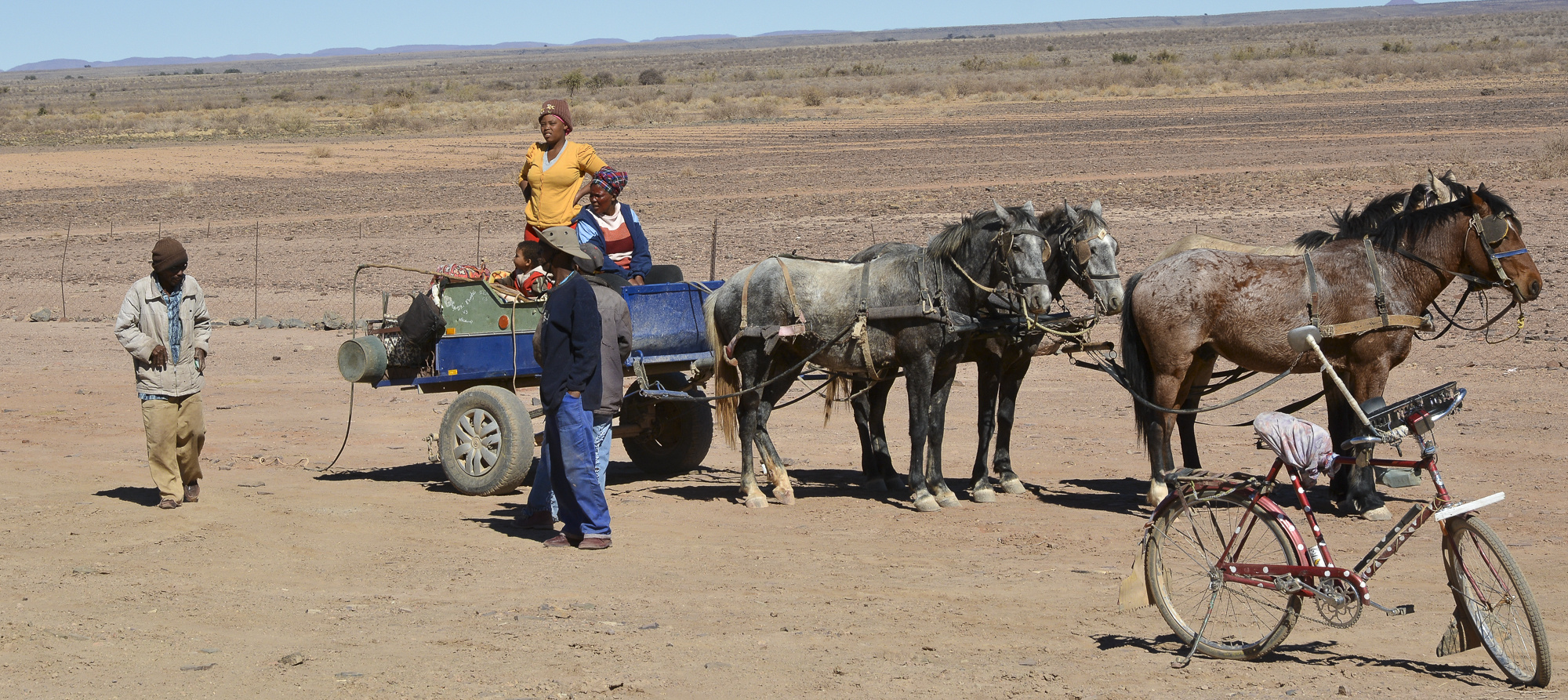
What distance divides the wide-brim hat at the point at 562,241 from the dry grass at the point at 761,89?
37176mm

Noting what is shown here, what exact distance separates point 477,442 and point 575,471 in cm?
212

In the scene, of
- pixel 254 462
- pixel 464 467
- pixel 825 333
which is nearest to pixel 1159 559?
pixel 825 333

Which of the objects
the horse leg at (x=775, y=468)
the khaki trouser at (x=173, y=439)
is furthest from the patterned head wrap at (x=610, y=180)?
the khaki trouser at (x=173, y=439)

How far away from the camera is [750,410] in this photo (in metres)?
10.2

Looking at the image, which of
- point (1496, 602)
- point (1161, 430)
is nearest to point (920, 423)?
point (1161, 430)

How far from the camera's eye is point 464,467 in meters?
10.3

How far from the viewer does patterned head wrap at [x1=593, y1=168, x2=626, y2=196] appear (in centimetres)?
992

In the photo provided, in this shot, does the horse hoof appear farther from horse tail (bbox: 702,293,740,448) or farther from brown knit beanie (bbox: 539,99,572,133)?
brown knit beanie (bbox: 539,99,572,133)

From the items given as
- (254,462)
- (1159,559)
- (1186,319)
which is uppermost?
(1186,319)

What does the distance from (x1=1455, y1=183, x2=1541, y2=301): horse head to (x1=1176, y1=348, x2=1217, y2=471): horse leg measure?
1.70 m

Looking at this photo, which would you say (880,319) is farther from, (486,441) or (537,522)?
(486,441)

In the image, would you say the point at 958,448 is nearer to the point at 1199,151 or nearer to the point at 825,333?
the point at 825,333

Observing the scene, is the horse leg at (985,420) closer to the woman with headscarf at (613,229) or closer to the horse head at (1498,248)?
the woman with headscarf at (613,229)

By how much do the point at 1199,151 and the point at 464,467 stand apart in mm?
28930
